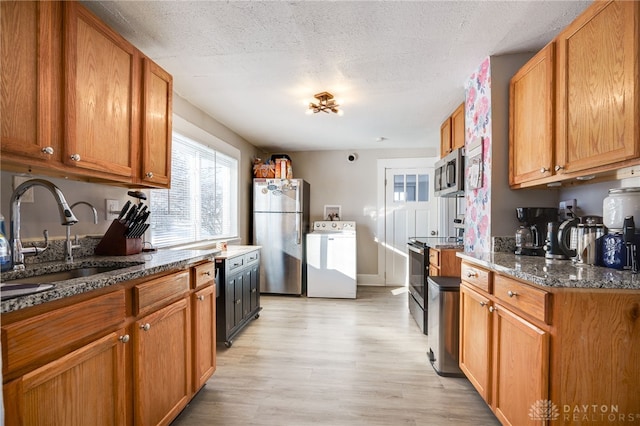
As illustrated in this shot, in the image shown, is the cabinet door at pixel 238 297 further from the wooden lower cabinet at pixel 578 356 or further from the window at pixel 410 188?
the window at pixel 410 188

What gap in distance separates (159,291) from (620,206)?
220cm

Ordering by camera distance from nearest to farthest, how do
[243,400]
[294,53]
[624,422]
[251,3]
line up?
[624,422] → [251,3] → [243,400] → [294,53]

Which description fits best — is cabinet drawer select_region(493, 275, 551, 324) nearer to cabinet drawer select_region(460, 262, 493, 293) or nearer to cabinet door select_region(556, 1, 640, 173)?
cabinet drawer select_region(460, 262, 493, 293)

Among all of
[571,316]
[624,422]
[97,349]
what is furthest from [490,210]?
[97,349]

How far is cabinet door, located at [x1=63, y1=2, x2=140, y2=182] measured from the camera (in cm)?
138

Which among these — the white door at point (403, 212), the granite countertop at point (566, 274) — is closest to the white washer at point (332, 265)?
the white door at point (403, 212)

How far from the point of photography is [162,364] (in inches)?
58.7

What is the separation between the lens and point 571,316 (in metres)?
1.15

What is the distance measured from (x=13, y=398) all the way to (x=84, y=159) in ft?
3.27

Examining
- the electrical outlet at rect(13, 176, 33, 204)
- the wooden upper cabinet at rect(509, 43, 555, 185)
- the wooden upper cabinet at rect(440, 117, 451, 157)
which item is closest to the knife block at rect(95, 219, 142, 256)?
the electrical outlet at rect(13, 176, 33, 204)

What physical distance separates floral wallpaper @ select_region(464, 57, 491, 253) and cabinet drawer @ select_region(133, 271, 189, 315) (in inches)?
78.5

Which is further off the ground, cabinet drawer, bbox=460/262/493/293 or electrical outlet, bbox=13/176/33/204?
electrical outlet, bbox=13/176/33/204

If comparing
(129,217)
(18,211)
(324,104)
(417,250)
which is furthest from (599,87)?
(18,211)

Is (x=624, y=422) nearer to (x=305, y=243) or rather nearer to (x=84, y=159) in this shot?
(x=84, y=159)
